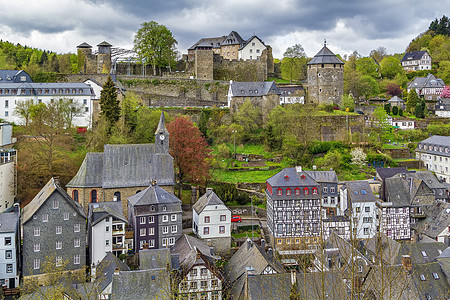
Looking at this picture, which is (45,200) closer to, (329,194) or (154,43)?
(329,194)

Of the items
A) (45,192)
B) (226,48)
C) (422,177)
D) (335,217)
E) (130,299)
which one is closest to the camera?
(130,299)

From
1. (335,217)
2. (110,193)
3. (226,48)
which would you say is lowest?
(335,217)

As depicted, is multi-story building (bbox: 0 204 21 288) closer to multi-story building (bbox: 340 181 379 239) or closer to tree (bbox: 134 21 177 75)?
multi-story building (bbox: 340 181 379 239)

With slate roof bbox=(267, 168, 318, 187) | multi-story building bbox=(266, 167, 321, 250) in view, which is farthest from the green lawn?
multi-story building bbox=(266, 167, 321, 250)

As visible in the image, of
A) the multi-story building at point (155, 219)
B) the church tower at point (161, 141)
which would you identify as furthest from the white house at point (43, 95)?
the multi-story building at point (155, 219)

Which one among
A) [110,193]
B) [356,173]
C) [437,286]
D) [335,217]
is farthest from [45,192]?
[356,173]

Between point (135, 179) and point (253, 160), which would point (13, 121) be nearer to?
point (135, 179)

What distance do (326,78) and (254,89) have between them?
383 inches

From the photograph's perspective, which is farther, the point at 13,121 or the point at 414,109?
the point at 414,109

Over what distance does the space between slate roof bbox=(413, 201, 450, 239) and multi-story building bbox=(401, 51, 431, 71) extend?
61436 mm

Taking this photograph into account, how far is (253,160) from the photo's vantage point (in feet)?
157

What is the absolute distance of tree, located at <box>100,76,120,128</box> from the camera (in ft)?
144

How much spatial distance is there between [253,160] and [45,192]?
23.8 m

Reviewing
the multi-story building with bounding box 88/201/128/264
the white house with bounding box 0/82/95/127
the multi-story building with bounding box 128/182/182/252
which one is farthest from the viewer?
the white house with bounding box 0/82/95/127
